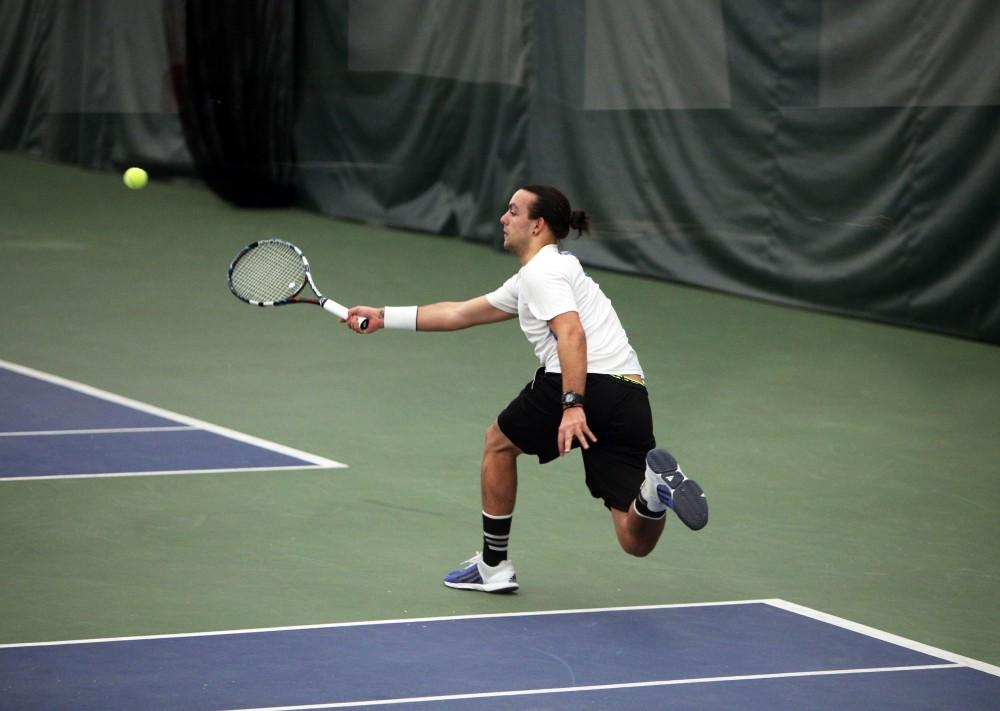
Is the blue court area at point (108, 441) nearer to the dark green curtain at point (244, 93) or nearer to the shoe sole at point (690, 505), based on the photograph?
the shoe sole at point (690, 505)

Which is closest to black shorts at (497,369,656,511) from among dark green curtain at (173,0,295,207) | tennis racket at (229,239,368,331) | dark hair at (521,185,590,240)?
dark hair at (521,185,590,240)

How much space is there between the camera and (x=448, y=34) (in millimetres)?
14305

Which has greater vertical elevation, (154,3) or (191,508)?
(154,3)

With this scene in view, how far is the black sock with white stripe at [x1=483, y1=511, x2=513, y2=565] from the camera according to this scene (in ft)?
18.8

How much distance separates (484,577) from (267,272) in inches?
64.2

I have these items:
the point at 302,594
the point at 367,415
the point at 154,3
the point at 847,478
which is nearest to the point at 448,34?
the point at 154,3

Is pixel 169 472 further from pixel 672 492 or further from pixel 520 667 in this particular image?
pixel 672 492

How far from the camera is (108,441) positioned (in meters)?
7.79

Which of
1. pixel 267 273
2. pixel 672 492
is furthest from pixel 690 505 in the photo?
pixel 267 273

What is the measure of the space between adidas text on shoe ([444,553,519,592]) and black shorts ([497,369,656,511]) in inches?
16.6

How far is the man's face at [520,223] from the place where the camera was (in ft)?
18.3

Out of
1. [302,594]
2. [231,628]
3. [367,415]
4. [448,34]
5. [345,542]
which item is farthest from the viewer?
[448,34]

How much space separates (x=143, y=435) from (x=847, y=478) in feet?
10.4

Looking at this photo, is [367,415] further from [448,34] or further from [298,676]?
[448,34]
